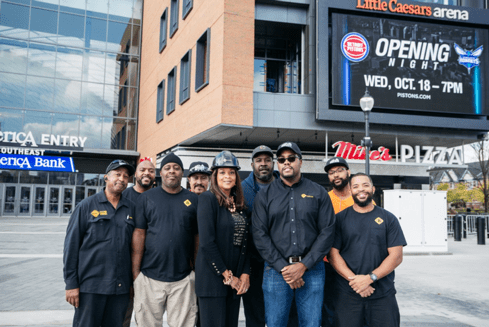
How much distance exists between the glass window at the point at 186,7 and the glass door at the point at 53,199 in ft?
58.2

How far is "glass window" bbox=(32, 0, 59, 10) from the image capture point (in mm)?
29469

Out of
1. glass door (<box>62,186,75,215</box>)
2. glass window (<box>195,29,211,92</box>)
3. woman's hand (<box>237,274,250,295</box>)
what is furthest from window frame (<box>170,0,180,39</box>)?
woman's hand (<box>237,274,250,295</box>)

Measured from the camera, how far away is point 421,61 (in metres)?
17.4

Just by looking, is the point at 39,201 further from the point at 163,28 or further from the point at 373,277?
the point at 373,277

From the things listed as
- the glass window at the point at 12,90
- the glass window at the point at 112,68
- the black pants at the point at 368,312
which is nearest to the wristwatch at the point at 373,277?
the black pants at the point at 368,312

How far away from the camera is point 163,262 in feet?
12.2

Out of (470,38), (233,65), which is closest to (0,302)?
(233,65)

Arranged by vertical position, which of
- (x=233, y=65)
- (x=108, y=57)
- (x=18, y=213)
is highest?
(x=108, y=57)

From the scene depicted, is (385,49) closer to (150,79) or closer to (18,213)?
(150,79)

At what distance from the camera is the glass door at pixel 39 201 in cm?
2958

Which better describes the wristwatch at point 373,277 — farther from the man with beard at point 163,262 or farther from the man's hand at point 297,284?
the man with beard at point 163,262

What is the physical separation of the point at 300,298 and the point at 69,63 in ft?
101

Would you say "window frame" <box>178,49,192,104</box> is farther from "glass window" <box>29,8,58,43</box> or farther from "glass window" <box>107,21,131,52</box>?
"glass window" <box>29,8,58,43</box>

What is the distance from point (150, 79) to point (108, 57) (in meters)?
5.98
